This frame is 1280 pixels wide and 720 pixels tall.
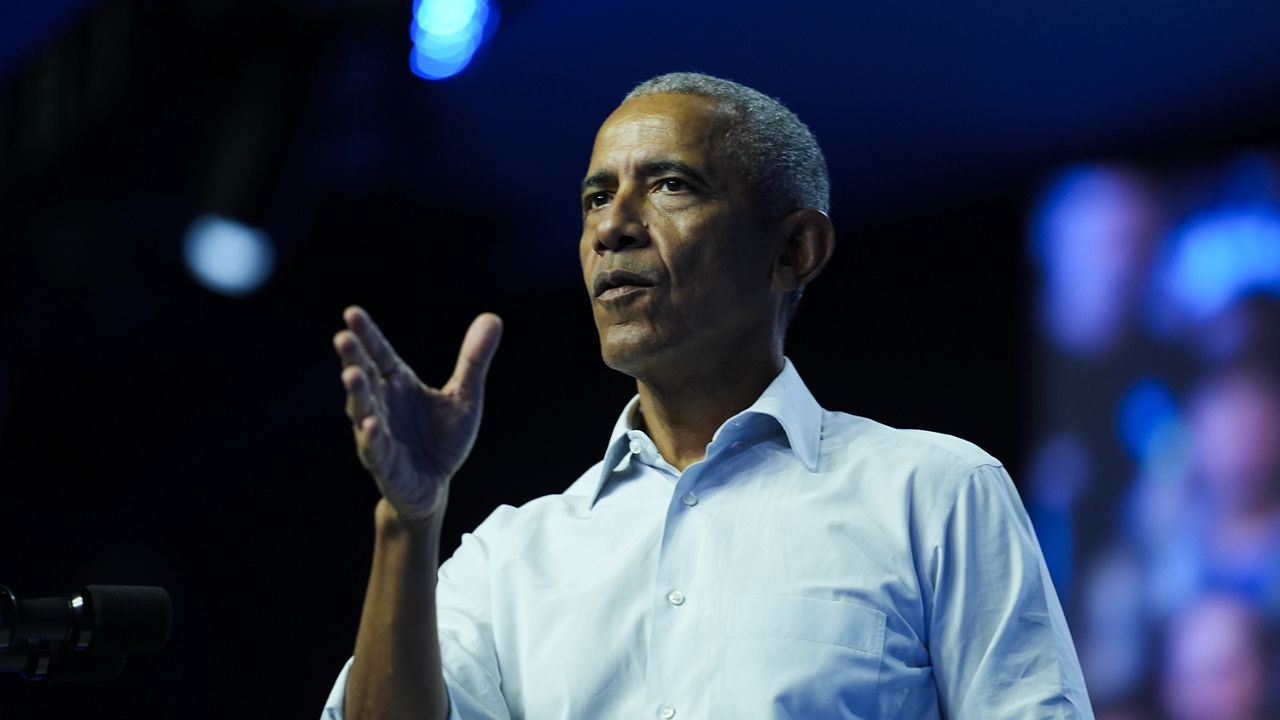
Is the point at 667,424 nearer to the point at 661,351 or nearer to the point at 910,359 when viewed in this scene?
the point at 661,351

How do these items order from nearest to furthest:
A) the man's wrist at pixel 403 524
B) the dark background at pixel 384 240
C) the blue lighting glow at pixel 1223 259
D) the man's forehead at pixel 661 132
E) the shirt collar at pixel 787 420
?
the man's wrist at pixel 403 524, the shirt collar at pixel 787 420, the man's forehead at pixel 661 132, the dark background at pixel 384 240, the blue lighting glow at pixel 1223 259

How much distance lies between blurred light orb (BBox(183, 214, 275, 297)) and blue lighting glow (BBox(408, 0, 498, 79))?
0.66 meters

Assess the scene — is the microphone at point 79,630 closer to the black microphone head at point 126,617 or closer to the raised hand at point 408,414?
the black microphone head at point 126,617

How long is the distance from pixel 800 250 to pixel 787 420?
31 centimetres

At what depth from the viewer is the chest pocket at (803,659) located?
151 centimetres

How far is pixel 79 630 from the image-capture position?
1296 mm

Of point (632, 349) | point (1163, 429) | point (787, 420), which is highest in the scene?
point (632, 349)

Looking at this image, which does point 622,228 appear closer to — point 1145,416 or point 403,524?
point 403,524

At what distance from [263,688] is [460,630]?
3.02 meters

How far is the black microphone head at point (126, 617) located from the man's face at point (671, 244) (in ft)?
2.10

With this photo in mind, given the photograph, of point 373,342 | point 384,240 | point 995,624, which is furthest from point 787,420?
point 384,240

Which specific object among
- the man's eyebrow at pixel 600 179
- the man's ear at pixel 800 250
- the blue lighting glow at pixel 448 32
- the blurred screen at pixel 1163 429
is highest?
the blue lighting glow at pixel 448 32

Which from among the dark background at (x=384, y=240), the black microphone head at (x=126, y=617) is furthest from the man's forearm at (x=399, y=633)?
the dark background at (x=384, y=240)

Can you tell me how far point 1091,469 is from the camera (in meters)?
3.80
